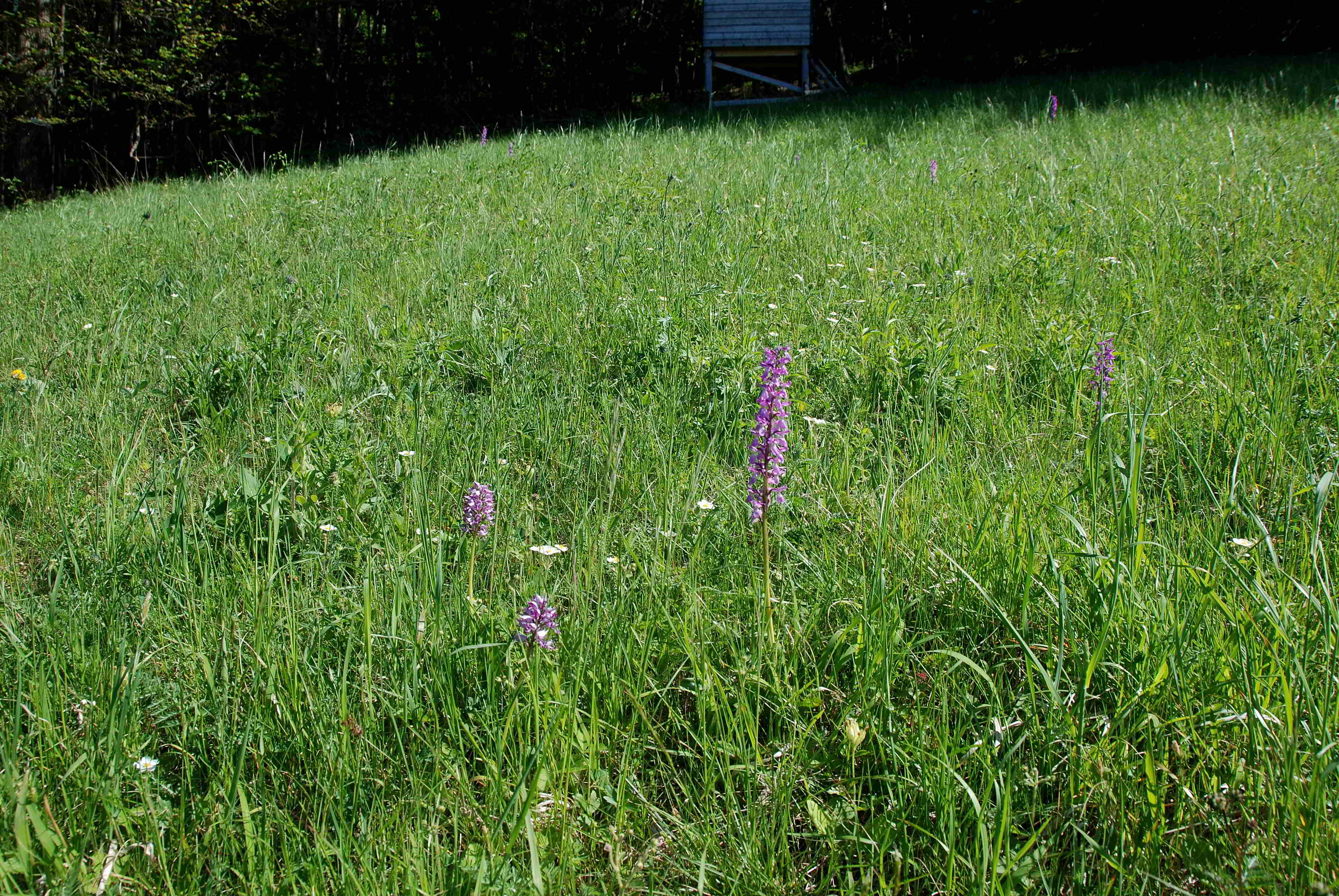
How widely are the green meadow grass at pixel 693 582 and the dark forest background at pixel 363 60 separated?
1257 centimetres

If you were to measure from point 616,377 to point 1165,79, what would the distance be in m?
10.7

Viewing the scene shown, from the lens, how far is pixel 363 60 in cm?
1562

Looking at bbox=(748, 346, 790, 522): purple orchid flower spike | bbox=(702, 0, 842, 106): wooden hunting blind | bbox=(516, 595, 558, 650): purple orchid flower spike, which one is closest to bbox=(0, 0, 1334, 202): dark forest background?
bbox=(702, 0, 842, 106): wooden hunting blind

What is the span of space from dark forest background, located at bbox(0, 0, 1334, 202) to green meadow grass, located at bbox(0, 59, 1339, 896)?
12.6 m

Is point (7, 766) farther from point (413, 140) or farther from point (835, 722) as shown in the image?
point (413, 140)

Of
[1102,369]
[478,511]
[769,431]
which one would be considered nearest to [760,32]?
[1102,369]

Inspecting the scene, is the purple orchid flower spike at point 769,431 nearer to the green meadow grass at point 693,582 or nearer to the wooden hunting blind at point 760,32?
the green meadow grass at point 693,582

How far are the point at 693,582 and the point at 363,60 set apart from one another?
1686cm

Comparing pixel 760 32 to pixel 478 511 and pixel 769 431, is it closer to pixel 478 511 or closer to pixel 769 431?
pixel 478 511

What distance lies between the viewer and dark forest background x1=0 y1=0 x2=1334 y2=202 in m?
14.2

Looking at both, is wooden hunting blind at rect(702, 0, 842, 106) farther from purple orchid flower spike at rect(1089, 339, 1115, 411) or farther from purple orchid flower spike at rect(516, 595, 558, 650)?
purple orchid flower spike at rect(516, 595, 558, 650)

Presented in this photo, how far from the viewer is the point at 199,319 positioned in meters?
3.83

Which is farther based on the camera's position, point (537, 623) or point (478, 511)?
point (478, 511)

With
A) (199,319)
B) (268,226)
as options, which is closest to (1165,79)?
(268,226)
